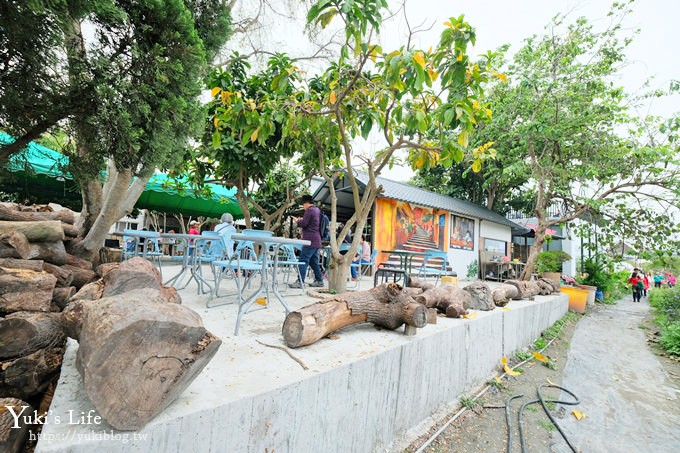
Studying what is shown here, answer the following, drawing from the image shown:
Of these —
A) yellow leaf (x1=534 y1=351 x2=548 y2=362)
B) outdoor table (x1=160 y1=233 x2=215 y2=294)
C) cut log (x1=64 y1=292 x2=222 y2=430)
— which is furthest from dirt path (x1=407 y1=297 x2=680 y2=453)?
outdoor table (x1=160 y1=233 x2=215 y2=294)

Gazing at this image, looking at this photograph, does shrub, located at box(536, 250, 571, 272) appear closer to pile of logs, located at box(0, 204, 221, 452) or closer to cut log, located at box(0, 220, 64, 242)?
pile of logs, located at box(0, 204, 221, 452)

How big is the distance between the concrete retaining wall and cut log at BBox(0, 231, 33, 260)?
1.12 metres

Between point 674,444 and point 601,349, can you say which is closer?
point 674,444

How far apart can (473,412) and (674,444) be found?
5.96ft

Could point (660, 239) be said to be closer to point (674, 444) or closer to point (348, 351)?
point (674, 444)

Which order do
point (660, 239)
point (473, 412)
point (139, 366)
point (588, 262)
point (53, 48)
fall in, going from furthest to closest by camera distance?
point (588, 262)
point (660, 239)
point (473, 412)
point (53, 48)
point (139, 366)

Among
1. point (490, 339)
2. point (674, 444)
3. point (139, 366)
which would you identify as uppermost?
point (139, 366)

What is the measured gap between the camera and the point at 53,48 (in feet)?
6.19

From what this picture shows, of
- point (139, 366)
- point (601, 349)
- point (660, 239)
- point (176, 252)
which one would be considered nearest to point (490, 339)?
point (601, 349)

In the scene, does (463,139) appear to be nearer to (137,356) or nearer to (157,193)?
(137,356)

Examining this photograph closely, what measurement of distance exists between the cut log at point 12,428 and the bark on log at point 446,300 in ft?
10.3

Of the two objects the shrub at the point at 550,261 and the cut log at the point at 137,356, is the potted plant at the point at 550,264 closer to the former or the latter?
the shrub at the point at 550,261

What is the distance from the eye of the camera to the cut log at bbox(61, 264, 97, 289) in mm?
2955

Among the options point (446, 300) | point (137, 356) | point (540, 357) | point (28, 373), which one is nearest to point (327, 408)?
point (137, 356)
